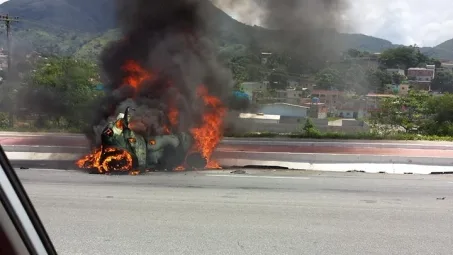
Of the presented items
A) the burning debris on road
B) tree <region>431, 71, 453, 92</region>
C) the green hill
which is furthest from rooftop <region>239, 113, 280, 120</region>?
tree <region>431, 71, 453, 92</region>

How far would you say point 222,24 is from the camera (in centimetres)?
1767

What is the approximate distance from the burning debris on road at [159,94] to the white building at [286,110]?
42.8 feet

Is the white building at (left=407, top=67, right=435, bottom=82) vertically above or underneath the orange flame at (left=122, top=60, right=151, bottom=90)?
above

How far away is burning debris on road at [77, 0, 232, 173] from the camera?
11359mm

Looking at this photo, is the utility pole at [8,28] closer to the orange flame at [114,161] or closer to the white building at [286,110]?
the white building at [286,110]

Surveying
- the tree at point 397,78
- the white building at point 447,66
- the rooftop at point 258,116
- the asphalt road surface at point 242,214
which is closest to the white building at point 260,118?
the rooftop at point 258,116

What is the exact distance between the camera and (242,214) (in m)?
6.73

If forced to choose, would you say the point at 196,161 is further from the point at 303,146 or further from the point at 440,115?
the point at 440,115

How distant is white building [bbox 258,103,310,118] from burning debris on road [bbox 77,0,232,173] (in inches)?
513

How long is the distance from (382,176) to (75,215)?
25.0ft

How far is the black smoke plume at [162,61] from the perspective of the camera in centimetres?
1279

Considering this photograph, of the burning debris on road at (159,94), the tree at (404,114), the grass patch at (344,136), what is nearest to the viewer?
the burning debris on road at (159,94)

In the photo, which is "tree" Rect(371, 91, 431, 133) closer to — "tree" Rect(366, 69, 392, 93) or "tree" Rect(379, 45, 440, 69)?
"tree" Rect(366, 69, 392, 93)

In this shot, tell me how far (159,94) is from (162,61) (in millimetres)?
1097
